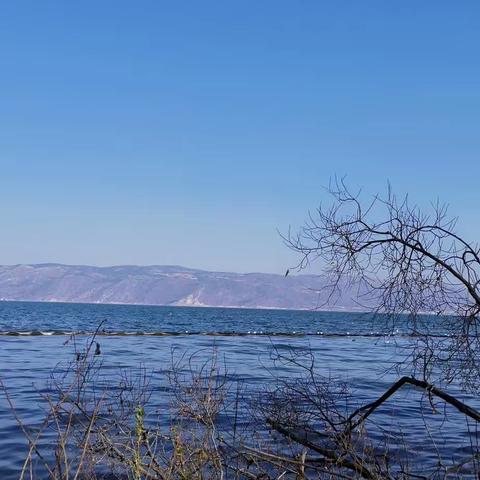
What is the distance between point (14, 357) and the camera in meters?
36.0

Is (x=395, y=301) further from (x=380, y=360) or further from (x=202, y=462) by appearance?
(x=380, y=360)

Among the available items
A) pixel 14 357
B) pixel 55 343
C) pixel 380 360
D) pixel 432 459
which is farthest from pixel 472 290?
pixel 55 343

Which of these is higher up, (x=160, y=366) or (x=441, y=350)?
(x=441, y=350)

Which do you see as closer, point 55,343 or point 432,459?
point 432,459

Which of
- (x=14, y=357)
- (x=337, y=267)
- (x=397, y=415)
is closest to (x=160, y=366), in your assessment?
(x=14, y=357)

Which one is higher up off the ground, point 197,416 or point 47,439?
point 197,416

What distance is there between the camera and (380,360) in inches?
1609

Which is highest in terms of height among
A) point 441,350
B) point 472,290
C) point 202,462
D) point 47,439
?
point 472,290

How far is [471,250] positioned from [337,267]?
1444 millimetres

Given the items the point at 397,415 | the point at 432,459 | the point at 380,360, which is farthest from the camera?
the point at 380,360

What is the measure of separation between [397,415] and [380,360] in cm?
2102

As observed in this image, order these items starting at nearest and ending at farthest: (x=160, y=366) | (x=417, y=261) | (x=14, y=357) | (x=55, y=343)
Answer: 1. (x=417, y=261)
2. (x=160, y=366)
3. (x=14, y=357)
4. (x=55, y=343)

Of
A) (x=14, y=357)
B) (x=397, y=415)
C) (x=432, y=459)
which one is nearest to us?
(x=432, y=459)

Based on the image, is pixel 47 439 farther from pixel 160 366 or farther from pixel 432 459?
pixel 160 366
